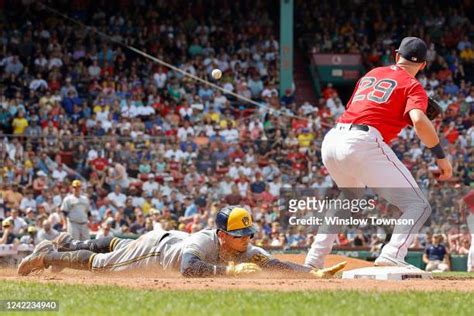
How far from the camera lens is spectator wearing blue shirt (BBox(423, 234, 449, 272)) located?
1827 cm

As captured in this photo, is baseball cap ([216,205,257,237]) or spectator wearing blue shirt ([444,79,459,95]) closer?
baseball cap ([216,205,257,237])

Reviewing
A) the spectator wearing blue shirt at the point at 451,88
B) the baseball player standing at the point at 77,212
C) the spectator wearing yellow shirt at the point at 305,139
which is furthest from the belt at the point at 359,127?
the spectator wearing blue shirt at the point at 451,88

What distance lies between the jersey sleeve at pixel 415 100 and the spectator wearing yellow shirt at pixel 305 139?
13.5 m

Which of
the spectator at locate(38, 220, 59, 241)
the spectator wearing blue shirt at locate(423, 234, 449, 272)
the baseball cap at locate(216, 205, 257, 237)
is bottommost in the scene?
the spectator wearing blue shirt at locate(423, 234, 449, 272)

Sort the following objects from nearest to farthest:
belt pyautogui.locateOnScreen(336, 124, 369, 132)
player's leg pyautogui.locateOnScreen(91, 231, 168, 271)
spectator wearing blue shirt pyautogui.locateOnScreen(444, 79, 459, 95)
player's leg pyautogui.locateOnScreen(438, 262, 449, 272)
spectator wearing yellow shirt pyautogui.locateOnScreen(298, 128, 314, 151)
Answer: belt pyautogui.locateOnScreen(336, 124, 369, 132), player's leg pyautogui.locateOnScreen(91, 231, 168, 271), player's leg pyautogui.locateOnScreen(438, 262, 449, 272), spectator wearing yellow shirt pyautogui.locateOnScreen(298, 128, 314, 151), spectator wearing blue shirt pyautogui.locateOnScreen(444, 79, 459, 95)

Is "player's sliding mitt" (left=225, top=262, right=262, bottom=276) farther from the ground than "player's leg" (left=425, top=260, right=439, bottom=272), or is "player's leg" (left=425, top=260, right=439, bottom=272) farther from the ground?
"player's sliding mitt" (left=225, top=262, right=262, bottom=276)

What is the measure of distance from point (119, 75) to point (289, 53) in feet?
14.5

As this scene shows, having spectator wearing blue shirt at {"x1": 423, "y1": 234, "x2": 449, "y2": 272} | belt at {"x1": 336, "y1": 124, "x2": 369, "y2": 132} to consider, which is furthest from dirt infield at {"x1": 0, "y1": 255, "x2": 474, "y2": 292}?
spectator wearing blue shirt at {"x1": 423, "y1": 234, "x2": 449, "y2": 272}

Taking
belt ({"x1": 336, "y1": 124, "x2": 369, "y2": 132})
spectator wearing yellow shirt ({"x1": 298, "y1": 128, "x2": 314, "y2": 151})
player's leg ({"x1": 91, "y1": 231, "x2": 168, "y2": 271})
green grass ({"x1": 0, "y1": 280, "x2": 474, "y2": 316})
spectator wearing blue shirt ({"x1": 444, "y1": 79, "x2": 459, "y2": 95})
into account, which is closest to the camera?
green grass ({"x1": 0, "y1": 280, "x2": 474, "y2": 316})

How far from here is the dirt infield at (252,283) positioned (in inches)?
324

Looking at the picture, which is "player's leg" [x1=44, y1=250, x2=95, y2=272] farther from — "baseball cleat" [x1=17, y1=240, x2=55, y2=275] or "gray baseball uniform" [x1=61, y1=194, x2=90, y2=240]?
"gray baseball uniform" [x1=61, y1=194, x2=90, y2=240]

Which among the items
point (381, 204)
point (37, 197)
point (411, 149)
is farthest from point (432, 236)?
point (37, 197)

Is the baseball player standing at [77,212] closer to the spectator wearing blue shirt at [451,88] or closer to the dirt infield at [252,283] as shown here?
the dirt infield at [252,283]

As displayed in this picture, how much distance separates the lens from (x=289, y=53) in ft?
89.6
